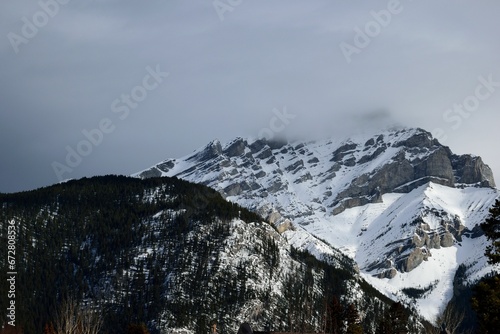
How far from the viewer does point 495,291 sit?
80.0 metres

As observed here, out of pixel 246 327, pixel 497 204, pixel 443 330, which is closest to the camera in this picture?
pixel 497 204

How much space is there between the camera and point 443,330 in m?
98.2

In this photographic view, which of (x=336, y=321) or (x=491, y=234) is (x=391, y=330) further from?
(x=491, y=234)

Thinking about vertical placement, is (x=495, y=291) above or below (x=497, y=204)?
below

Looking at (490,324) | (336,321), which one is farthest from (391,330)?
(490,324)

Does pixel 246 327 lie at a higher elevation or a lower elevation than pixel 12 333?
lower

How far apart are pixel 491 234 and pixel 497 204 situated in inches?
114

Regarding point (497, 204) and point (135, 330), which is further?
point (135, 330)

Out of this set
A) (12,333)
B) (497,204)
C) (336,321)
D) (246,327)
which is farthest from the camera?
(336,321)

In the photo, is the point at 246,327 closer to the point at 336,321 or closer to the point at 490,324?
the point at 490,324

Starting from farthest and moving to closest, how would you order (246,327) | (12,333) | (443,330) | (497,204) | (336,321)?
(336,321) < (12,333) < (443,330) < (246,327) < (497,204)

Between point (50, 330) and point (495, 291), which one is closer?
point (495, 291)

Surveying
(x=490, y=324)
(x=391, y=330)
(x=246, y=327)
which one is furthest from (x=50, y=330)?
(x=490, y=324)

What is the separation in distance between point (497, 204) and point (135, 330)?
85.8m
